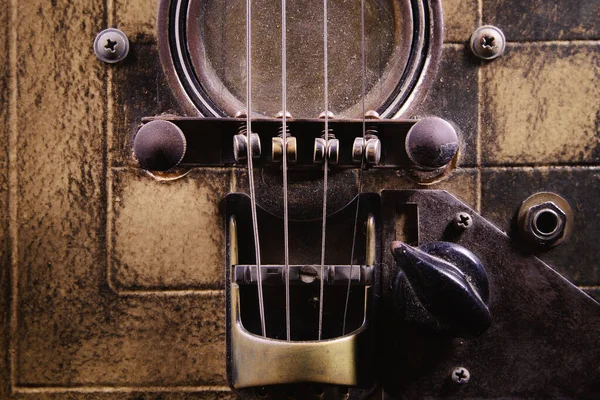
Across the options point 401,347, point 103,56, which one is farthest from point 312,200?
point 103,56

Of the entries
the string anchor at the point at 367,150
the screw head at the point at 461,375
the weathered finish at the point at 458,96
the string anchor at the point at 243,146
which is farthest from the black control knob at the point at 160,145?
the screw head at the point at 461,375

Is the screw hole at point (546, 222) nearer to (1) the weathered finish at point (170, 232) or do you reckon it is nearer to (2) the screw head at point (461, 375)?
(2) the screw head at point (461, 375)

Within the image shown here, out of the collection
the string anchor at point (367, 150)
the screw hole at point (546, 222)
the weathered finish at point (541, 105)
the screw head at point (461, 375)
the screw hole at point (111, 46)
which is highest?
the screw hole at point (111, 46)

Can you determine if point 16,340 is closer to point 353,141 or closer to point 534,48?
point 353,141

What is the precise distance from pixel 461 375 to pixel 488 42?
1.35 ft

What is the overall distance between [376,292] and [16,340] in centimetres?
46

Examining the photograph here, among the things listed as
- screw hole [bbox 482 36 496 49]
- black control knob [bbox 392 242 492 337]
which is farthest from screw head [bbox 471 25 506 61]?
black control knob [bbox 392 242 492 337]

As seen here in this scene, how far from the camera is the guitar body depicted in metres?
0.62

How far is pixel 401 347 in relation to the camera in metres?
0.58

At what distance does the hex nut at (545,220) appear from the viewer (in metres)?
0.61

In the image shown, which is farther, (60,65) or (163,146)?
(60,65)

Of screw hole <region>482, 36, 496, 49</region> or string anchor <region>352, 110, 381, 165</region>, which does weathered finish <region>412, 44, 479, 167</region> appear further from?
string anchor <region>352, 110, 381, 165</region>

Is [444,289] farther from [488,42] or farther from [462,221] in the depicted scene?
[488,42]

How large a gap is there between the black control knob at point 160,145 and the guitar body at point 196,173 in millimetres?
101
